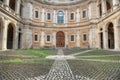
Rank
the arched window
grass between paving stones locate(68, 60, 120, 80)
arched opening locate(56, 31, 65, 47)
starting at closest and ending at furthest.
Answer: grass between paving stones locate(68, 60, 120, 80) → arched opening locate(56, 31, 65, 47) → the arched window

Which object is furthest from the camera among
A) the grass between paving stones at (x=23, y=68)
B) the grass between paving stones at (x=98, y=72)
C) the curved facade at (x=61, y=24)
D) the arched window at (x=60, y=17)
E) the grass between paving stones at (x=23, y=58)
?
the arched window at (x=60, y=17)

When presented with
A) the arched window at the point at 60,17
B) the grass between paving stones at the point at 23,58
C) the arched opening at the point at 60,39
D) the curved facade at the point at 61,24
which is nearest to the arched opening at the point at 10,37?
the curved facade at the point at 61,24

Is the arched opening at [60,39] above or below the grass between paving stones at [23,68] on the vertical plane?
above

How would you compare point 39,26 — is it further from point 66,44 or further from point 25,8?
point 66,44

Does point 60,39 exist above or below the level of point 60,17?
below

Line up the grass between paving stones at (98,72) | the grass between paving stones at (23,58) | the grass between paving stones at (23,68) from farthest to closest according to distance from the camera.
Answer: the grass between paving stones at (23,58) < the grass between paving stones at (23,68) < the grass between paving stones at (98,72)

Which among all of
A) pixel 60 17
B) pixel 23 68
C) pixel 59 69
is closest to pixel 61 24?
pixel 60 17

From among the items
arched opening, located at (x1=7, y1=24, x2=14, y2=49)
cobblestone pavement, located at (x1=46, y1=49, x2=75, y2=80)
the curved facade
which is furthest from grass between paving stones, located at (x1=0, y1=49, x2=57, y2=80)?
the curved facade

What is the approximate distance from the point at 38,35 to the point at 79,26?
33.3 feet

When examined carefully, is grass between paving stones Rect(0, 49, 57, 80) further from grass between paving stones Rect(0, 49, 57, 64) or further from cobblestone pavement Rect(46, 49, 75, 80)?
cobblestone pavement Rect(46, 49, 75, 80)

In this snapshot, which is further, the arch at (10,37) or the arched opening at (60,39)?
the arched opening at (60,39)

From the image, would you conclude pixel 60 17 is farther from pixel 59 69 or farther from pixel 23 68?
pixel 59 69

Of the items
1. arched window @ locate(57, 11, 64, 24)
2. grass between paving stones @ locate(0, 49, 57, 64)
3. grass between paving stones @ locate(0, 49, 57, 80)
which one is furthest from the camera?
arched window @ locate(57, 11, 64, 24)

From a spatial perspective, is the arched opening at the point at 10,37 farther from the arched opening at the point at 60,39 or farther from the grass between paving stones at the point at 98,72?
the grass between paving stones at the point at 98,72
